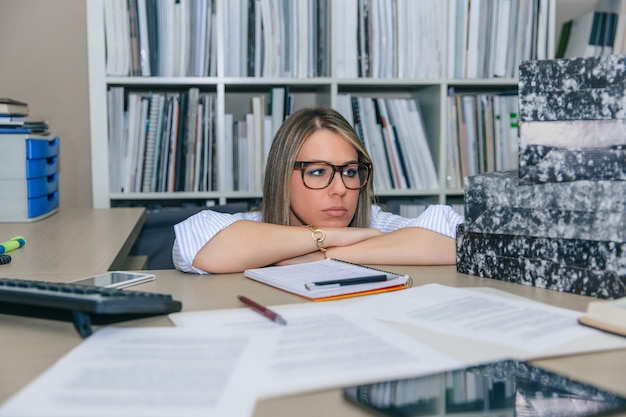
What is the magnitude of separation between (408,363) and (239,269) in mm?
622

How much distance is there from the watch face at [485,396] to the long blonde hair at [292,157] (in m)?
1.09

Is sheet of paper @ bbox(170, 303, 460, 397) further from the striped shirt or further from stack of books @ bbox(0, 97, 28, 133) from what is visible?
stack of books @ bbox(0, 97, 28, 133)

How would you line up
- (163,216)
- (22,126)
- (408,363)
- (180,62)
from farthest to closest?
(180,62), (163,216), (22,126), (408,363)

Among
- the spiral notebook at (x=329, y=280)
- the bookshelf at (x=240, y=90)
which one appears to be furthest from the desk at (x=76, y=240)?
the spiral notebook at (x=329, y=280)

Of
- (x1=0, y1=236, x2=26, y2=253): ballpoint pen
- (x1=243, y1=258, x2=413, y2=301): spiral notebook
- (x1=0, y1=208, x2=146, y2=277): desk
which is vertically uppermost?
(x1=243, y1=258, x2=413, y2=301): spiral notebook

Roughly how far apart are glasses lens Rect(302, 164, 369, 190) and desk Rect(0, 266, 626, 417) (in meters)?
0.42

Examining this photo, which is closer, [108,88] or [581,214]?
[581,214]

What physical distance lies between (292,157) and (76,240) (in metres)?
0.57

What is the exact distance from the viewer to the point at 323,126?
1.69 meters

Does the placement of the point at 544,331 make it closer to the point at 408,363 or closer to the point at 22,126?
the point at 408,363

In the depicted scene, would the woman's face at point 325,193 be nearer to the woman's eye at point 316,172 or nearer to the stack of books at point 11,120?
the woman's eye at point 316,172

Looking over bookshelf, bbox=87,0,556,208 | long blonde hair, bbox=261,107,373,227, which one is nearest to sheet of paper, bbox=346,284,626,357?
long blonde hair, bbox=261,107,373,227

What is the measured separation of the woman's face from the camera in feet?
5.13

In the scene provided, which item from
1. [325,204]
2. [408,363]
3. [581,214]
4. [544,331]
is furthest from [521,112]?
[325,204]
